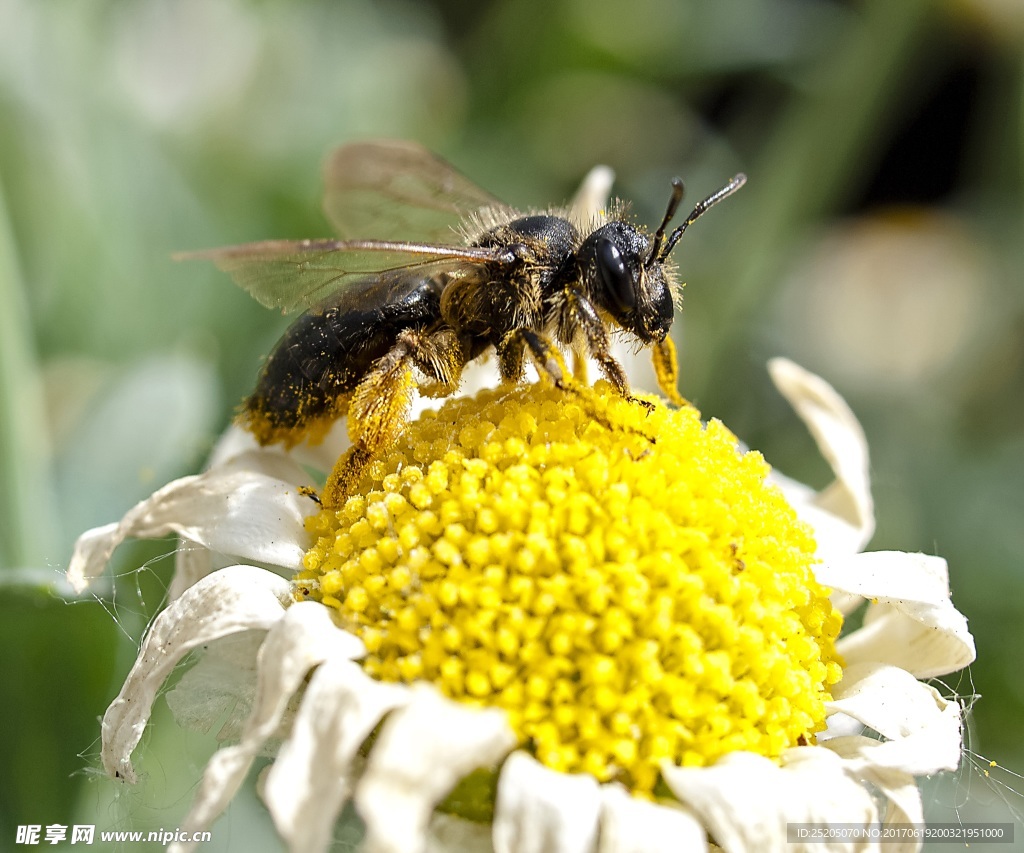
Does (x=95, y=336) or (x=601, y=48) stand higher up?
(x=601, y=48)

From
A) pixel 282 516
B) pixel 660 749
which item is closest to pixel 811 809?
pixel 660 749

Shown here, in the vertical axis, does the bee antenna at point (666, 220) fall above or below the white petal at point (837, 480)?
above

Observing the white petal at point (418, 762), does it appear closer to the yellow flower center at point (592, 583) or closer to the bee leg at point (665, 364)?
the yellow flower center at point (592, 583)

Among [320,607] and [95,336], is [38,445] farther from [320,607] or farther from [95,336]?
[320,607]

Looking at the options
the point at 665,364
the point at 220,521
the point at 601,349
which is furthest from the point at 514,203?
the point at 220,521

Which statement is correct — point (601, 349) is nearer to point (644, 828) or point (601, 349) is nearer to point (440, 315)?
point (440, 315)

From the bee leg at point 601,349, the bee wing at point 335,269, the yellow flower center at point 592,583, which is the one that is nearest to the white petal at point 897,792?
the yellow flower center at point 592,583

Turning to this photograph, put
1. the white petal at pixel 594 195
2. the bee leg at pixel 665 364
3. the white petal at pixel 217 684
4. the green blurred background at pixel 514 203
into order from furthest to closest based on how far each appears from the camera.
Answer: the white petal at pixel 594 195 < the green blurred background at pixel 514 203 < the bee leg at pixel 665 364 < the white petal at pixel 217 684
